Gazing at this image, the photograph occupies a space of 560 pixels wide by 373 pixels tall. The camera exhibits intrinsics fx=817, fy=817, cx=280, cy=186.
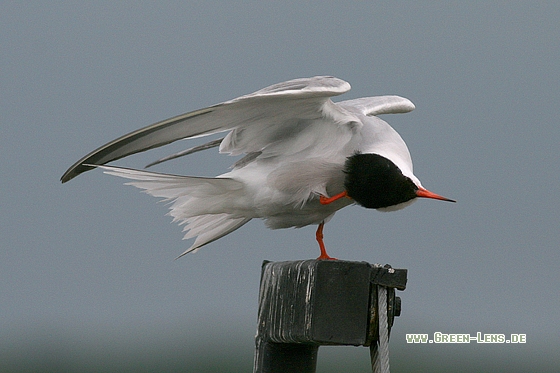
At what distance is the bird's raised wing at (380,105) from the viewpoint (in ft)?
13.3

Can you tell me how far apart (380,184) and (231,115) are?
2.17ft

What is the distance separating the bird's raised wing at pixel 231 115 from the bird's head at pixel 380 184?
0.29 m

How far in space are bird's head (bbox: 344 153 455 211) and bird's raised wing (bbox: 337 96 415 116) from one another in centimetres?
62

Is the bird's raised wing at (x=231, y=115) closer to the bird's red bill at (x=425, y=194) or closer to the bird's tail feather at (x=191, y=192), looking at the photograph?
the bird's tail feather at (x=191, y=192)

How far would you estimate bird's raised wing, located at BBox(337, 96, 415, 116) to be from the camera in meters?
4.06

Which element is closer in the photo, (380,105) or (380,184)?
(380,184)

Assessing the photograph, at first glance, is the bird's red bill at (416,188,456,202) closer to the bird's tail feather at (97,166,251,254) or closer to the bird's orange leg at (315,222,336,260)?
the bird's orange leg at (315,222,336,260)

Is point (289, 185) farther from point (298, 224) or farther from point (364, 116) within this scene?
point (364, 116)

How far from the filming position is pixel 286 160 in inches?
139

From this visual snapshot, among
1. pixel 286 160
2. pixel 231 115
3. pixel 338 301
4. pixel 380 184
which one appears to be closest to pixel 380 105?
pixel 286 160

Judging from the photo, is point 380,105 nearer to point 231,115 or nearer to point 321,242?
point 321,242

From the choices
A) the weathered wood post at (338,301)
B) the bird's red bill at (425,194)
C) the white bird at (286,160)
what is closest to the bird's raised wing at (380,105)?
the white bird at (286,160)

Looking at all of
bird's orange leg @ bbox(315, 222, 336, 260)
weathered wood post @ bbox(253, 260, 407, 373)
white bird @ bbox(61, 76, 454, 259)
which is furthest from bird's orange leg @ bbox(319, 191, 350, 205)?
weathered wood post @ bbox(253, 260, 407, 373)

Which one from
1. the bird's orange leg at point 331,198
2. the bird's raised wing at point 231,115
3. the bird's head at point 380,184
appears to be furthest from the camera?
the bird's orange leg at point 331,198
